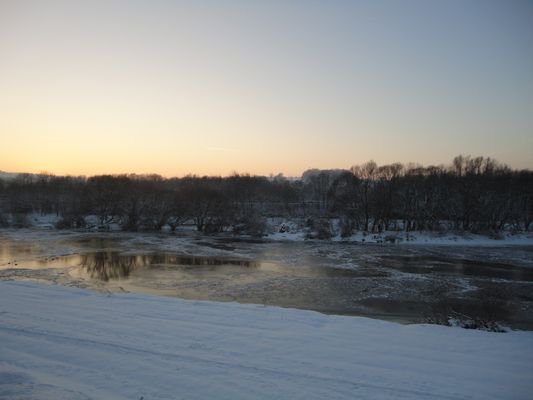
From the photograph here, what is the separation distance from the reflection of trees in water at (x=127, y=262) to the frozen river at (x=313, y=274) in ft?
0.22

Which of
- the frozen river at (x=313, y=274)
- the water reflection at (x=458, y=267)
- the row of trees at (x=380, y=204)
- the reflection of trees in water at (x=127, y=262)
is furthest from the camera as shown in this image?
the row of trees at (x=380, y=204)

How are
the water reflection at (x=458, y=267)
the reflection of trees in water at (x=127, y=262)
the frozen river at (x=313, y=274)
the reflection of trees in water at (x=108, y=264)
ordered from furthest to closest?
1. the water reflection at (x=458, y=267)
2. the reflection of trees in water at (x=127, y=262)
3. the reflection of trees in water at (x=108, y=264)
4. the frozen river at (x=313, y=274)

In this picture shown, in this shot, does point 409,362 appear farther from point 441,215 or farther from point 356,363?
point 441,215

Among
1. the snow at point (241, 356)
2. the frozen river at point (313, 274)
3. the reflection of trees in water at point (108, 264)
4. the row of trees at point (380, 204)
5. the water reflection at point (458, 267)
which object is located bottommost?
the reflection of trees in water at point (108, 264)

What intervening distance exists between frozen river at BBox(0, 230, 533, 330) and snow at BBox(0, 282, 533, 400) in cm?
345

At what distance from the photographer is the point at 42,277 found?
743 inches

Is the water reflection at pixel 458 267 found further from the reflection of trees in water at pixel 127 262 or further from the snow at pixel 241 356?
the snow at pixel 241 356

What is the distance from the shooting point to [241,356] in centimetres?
801

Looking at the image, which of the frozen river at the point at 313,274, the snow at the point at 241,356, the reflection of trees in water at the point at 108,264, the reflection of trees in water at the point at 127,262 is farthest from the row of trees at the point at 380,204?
the snow at the point at 241,356

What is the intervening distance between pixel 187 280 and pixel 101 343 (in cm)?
1115

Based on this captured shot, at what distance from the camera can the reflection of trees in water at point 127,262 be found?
70.6 feet

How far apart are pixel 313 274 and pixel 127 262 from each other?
13.1m

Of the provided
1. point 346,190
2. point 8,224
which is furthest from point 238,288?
point 8,224

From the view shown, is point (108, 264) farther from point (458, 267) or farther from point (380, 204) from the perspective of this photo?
point (380, 204)
